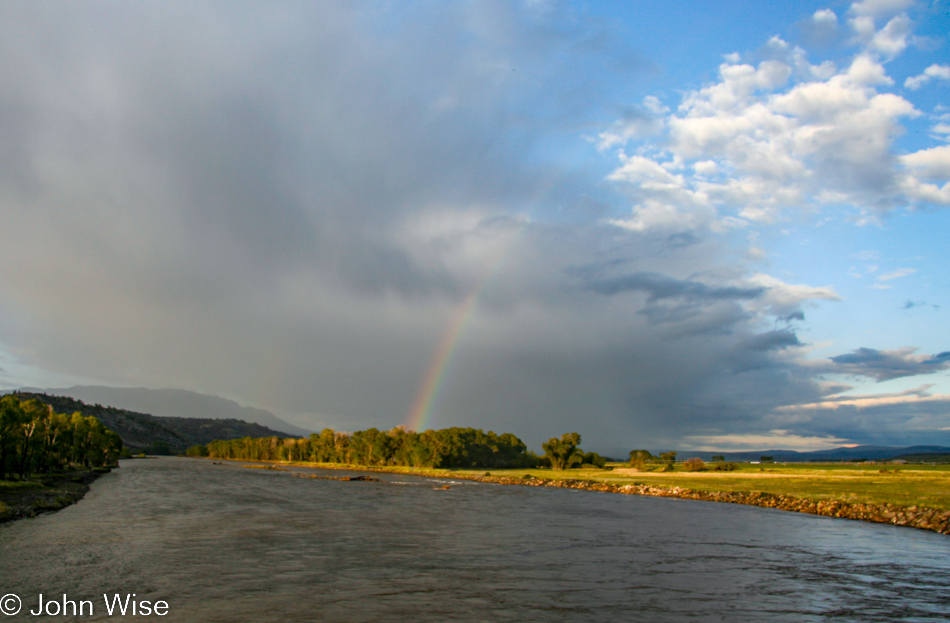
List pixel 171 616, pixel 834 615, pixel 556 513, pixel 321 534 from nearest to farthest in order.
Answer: pixel 171 616 < pixel 834 615 < pixel 321 534 < pixel 556 513

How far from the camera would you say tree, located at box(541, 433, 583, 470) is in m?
177

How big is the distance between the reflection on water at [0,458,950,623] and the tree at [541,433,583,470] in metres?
123

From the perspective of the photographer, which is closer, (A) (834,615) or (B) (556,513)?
(A) (834,615)

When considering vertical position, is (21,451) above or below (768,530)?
above

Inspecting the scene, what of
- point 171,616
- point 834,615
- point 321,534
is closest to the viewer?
point 171,616

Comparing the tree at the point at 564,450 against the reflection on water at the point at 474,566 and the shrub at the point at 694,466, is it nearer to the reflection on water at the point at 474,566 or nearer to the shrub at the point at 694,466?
the shrub at the point at 694,466

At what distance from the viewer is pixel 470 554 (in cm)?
3419

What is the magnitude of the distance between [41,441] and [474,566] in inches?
3673

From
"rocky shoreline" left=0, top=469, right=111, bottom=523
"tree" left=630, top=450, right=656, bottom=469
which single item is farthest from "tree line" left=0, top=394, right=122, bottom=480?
"tree" left=630, top=450, right=656, bottom=469

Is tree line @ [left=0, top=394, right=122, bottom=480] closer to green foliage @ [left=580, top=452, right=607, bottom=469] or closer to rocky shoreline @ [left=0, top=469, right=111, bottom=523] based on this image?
rocky shoreline @ [left=0, top=469, right=111, bottom=523]

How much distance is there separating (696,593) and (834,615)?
17.5 ft

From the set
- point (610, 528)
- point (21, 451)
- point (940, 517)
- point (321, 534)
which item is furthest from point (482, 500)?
point (21, 451)

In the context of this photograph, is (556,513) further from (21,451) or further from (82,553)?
(21,451)

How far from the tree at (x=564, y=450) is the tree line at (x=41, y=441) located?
126 meters
